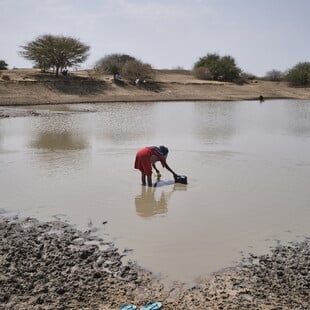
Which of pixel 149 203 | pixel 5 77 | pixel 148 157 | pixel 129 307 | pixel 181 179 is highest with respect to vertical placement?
pixel 5 77

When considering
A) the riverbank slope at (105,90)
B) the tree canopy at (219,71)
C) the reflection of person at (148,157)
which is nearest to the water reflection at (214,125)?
the reflection of person at (148,157)

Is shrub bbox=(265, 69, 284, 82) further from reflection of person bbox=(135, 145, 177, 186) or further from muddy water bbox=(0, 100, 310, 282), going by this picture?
reflection of person bbox=(135, 145, 177, 186)

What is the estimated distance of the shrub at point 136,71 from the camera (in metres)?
40.9

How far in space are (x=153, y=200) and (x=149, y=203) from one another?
0.20 metres

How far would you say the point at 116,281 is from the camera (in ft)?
16.8

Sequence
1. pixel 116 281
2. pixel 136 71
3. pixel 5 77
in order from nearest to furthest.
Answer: pixel 116 281, pixel 5 77, pixel 136 71

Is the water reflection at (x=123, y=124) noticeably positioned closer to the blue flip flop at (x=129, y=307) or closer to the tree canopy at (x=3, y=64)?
the blue flip flop at (x=129, y=307)

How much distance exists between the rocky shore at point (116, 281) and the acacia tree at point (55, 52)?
3458 centimetres

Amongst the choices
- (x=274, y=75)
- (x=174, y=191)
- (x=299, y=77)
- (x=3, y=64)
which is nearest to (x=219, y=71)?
(x=299, y=77)

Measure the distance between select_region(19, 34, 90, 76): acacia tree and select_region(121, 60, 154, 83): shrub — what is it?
3.89m

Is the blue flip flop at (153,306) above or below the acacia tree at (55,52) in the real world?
below

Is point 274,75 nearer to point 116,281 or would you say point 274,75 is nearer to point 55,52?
point 55,52

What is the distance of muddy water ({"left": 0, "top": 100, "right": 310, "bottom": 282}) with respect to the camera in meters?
6.39

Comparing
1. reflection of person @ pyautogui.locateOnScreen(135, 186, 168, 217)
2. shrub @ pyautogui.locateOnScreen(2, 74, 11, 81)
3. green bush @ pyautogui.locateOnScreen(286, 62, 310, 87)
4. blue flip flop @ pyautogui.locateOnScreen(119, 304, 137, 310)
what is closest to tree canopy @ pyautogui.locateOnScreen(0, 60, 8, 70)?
shrub @ pyautogui.locateOnScreen(2, 74, 11, 81)
